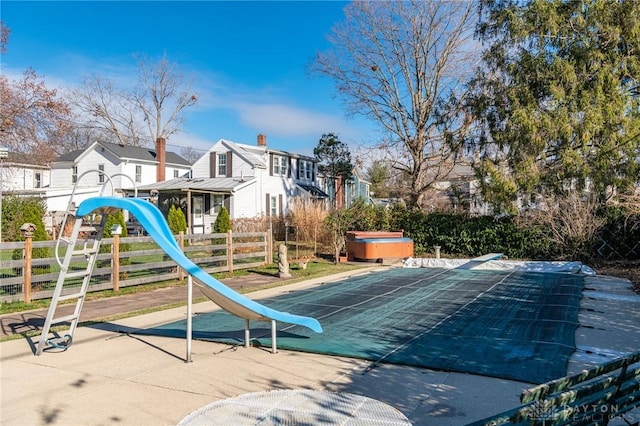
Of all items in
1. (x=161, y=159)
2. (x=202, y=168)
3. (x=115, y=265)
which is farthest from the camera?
(x=161, y=159)

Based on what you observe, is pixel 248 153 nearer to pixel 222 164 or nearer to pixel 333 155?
pixel 222 164

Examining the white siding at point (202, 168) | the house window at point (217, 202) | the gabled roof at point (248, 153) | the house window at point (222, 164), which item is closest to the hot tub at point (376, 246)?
the house window at point (217, 202)

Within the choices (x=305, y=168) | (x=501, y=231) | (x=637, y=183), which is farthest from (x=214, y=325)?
(x=305, y=168)

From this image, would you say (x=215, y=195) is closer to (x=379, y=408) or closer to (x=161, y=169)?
(x=161, y=169)

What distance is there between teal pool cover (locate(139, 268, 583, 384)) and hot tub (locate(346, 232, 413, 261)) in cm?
542

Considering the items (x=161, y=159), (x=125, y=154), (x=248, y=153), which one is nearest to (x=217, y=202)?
(x=248, y=153)

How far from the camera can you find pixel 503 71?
1886 cm

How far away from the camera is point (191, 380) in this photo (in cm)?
477

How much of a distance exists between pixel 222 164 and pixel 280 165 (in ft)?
11.8

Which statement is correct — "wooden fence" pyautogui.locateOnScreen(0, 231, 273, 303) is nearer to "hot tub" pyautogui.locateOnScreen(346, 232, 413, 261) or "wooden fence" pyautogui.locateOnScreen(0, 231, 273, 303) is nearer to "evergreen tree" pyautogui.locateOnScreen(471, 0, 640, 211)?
"hot tub" pyautogui.locateOnScreen(346, 232, 413, 261)

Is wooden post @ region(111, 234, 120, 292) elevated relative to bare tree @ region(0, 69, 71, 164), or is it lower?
lower

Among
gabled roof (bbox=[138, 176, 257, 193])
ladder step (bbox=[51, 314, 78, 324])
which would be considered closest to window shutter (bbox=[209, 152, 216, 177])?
gabled roof (bbox=[138, 176, 257, 193])

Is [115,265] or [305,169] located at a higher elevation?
[305,169]

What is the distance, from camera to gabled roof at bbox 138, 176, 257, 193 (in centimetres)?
2569
